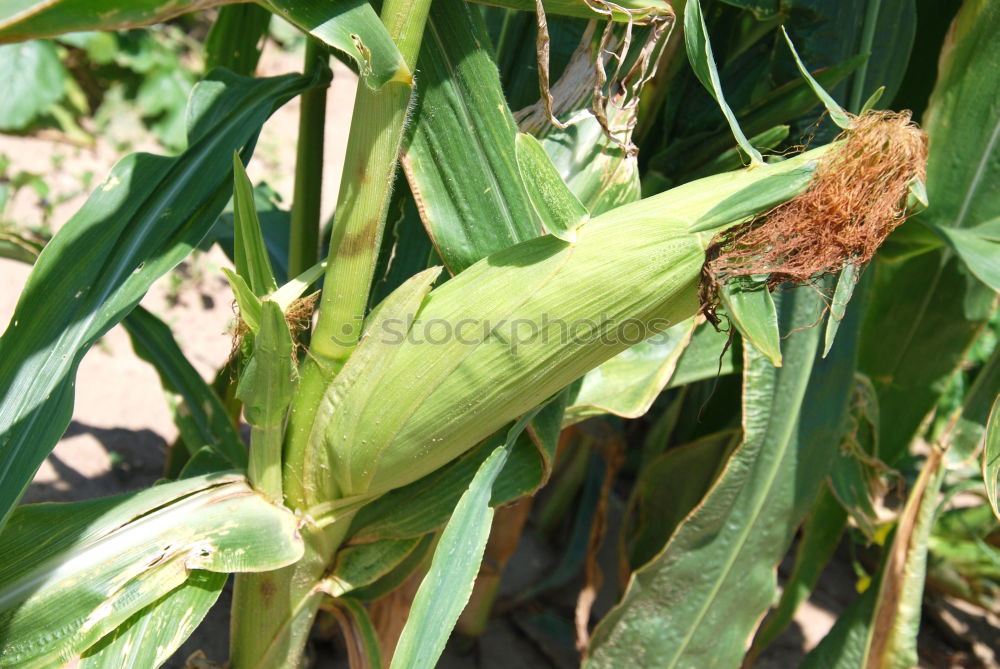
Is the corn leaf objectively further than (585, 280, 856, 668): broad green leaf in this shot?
No

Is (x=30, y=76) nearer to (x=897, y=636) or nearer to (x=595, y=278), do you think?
(x=595, y=278)

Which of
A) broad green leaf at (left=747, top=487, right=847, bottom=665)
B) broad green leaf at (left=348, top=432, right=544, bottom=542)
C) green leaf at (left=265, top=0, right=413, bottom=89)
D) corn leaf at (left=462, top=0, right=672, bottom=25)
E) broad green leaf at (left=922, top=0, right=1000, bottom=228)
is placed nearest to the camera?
green leaf at (left=265, top=0, right=413, bottom=89)

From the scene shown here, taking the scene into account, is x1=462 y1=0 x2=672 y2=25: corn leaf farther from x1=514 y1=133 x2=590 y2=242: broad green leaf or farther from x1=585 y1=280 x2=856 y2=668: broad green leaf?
x1=585 y1=280 x2=856 y2=668: broad green leaf

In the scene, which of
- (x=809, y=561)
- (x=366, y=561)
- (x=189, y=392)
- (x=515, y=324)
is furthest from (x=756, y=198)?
(x=809, y=561)

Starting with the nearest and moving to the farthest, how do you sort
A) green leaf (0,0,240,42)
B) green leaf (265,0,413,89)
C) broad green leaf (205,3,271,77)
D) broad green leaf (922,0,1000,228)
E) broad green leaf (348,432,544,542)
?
green leaf (0,0,240,42), green leaf (265,0,413,89), broad green leaf (348,432,544,542), broad green leaf (922,0,1000,228), broad green leaf (205,3,271,77)

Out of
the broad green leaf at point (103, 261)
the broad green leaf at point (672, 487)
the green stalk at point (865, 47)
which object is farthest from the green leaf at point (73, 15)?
the broad green leaf at point (672, 487)

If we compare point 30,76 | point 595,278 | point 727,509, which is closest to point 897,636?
point 727,509

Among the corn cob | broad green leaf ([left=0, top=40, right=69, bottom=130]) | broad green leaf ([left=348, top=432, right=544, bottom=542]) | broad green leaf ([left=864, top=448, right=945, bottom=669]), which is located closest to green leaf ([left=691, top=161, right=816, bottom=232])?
the corn cob

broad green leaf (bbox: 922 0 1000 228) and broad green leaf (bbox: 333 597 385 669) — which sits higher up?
broad green leaf (bbox: 922 0 1000 228)
